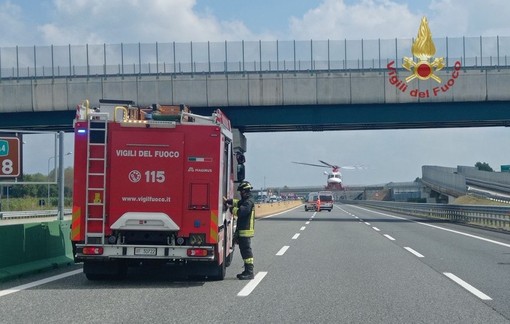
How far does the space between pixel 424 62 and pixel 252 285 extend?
28.9 metres

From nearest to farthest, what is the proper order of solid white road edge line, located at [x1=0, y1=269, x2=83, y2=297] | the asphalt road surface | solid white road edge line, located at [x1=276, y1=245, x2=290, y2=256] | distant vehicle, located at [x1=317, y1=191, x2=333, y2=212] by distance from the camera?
the asphalt road surface
solid white road edge line, located at [x1=0, y1=269, x2=83, y2=297]
solid white road edge line, located at [x1=276, y1=245, x2=290, y2=256]
distant vehicle, located at [x1=317, y1=191, x2=333, y2=212]

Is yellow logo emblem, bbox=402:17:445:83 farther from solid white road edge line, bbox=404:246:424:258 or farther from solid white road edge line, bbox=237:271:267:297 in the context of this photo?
solid white road edge line, bbox=237:271:267:297

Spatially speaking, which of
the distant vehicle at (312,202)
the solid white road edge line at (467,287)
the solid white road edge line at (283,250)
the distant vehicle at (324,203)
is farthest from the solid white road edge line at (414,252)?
the distant vehicle at (312,202)

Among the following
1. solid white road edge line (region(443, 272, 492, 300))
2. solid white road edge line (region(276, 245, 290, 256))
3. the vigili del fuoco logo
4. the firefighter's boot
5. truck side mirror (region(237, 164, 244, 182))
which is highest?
the vigili del fuoco logo

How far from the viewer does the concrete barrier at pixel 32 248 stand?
40.7ft

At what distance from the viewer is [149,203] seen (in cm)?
1134

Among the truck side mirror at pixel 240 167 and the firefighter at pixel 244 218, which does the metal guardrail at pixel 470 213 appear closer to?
the truck side mirror at pixel 240 167

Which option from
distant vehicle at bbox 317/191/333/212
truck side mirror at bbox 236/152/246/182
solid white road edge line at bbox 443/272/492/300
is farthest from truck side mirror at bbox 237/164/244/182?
distant vehicle at bbox 317/191/333/212

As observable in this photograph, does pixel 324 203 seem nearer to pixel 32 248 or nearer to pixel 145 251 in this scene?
pixel 32 248

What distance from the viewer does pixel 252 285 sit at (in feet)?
38.3

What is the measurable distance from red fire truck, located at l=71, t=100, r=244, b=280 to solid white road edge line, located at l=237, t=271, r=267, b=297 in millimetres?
782

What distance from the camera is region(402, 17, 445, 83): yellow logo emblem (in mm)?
37062

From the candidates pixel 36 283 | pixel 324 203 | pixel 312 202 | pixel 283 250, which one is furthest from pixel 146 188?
pixel 312 202

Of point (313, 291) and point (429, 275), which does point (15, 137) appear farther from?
point (429, 275)
